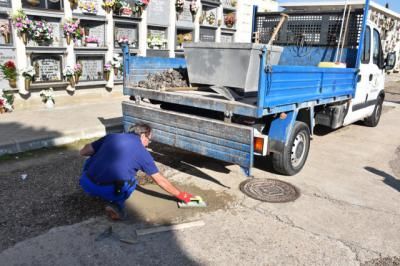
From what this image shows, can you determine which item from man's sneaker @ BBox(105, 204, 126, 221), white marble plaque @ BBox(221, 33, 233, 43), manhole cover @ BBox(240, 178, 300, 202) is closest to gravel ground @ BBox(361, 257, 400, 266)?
manhole cover @ BBox(240, 178, 300, 202)

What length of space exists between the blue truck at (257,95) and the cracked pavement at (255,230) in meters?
0.51

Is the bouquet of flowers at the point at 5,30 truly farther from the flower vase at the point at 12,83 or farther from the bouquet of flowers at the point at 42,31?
the flower vase at the point at 12,83

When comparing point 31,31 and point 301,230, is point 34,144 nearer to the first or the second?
point 31,31

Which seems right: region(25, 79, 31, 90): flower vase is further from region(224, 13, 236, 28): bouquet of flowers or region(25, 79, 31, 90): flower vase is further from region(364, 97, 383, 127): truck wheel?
region(364, 97, 383, 127): truck wheel

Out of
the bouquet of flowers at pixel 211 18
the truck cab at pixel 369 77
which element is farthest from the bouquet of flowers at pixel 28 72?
the truck cab at pixel 369 77

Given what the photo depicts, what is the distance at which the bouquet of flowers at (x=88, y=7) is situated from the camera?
849 cm

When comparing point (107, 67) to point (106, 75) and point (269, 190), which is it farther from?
point (269, 190)

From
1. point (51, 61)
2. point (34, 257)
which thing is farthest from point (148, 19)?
point (34, 257)

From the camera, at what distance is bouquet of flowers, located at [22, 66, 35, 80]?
7.63m

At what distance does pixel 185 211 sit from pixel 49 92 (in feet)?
18.6

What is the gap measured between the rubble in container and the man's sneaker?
2.14 meters

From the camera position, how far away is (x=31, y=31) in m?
7.66

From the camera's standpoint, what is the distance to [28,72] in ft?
25.1

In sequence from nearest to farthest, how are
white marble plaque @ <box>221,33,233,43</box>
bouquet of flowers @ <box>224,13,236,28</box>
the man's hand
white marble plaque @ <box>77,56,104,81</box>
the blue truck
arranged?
the man's hand, the blue truck, white marble plaque @ <box>77,56,104,81</box>, bouquet of flowers @ <box>224,13,236,28</box>, white marble plaque @ <box>221,33,233,43</box>
